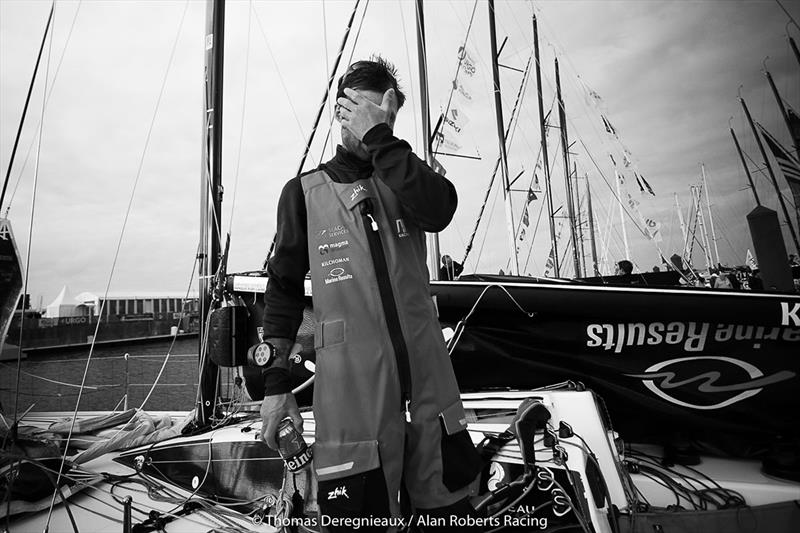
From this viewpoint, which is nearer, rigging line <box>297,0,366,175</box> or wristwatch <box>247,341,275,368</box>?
wristwatch <box>247,341,275,368</box>

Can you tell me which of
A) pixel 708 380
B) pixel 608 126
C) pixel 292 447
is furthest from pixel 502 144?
pixel 292 447

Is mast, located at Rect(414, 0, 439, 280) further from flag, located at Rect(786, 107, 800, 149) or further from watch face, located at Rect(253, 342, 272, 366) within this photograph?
flag, located at Rect(786, 107, 800, 149)

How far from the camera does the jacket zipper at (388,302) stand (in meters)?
1.09

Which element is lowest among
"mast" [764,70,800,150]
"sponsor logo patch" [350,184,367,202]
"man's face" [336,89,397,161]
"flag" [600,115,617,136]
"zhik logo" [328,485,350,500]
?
"zhik logo" [328,485,350,500]

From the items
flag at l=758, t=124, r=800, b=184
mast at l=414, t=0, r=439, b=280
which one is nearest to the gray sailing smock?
mast at l=414, t=0, r=439, b=280

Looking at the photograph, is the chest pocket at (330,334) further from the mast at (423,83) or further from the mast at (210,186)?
the mast at (423,83)

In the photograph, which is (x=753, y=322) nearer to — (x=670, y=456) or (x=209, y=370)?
(x=670, y=456)

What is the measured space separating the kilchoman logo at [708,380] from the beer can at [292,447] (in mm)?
2079

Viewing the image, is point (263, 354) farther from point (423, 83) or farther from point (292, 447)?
point (423, 83)

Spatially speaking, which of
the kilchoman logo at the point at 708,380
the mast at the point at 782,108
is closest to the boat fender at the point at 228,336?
the kilchoman logo at the point at 708,380

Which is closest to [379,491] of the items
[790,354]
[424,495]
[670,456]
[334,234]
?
[424,495]

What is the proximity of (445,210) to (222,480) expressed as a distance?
1969 mm

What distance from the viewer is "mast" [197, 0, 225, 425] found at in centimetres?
290

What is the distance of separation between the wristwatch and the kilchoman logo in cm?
216
